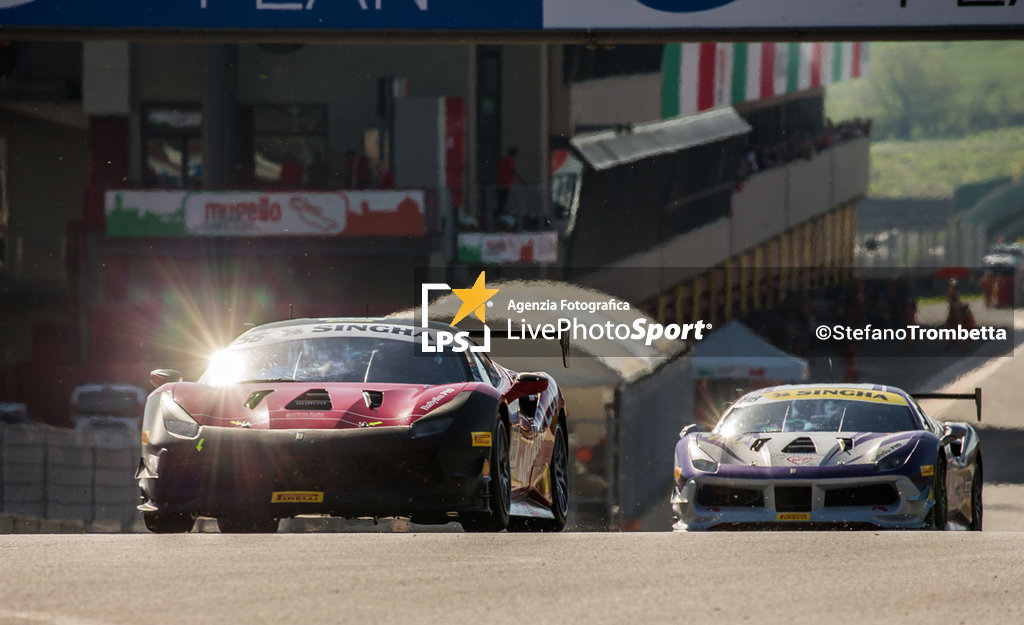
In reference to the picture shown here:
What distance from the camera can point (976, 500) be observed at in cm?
1160

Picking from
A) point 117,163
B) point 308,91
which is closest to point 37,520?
point 117,163

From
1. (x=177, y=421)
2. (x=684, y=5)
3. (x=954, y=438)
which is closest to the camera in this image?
(x=177, y=421)

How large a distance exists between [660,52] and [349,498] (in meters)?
6.52

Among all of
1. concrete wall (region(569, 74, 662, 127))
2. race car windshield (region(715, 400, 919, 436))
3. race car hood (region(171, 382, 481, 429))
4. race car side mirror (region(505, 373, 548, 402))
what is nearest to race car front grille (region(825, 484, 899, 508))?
race car windshield (region(715, 400, 919, 436))

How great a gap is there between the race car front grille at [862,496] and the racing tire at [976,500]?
151 cm

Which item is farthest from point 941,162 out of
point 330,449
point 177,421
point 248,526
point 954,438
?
point 177,421

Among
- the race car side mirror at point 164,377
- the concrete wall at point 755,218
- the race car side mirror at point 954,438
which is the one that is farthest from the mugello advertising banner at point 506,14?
the race car side mirror at point 164,377

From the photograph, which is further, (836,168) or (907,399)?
(836,168)

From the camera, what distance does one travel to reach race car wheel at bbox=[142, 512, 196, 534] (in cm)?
876

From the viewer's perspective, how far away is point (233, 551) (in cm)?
824

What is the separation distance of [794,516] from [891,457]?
2.39 ft

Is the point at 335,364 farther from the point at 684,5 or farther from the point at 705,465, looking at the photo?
the point at 684,5

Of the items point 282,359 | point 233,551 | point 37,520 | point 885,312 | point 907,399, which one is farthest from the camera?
point 37,520

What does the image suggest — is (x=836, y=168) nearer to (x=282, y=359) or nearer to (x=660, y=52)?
(x=660, y=52)
